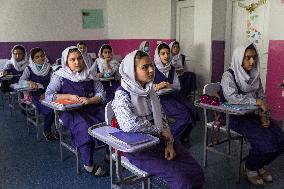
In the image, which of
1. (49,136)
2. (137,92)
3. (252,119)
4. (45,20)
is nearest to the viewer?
(137,92)

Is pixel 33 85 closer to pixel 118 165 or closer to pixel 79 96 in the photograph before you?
pixel 79 96

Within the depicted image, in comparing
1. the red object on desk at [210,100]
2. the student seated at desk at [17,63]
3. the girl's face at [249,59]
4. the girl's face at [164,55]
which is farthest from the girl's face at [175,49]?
the red object on desk at [210,100]

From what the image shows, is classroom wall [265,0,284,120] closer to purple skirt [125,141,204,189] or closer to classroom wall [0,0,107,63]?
purple skirt [125,141,204,189]

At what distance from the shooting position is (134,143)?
1.72 m

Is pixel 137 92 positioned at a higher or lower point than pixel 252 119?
higher

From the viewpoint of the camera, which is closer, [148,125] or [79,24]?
[148,125]

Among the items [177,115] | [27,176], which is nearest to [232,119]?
[177,115]

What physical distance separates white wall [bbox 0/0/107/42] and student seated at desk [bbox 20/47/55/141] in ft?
9.01

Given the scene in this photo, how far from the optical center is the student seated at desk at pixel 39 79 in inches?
151

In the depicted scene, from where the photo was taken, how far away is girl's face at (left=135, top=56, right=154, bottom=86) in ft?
6.86

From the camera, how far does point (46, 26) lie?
22.7 ft

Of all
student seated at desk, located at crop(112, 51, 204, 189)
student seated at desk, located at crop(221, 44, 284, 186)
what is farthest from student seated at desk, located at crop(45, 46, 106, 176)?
student seated at desk, located at crop(221, 44, 284, 186)

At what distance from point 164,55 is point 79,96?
51.5 inches

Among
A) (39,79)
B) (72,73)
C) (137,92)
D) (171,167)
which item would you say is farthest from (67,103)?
(39,79)
